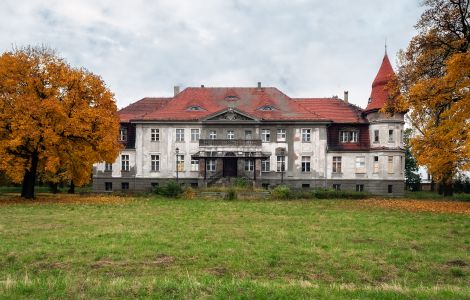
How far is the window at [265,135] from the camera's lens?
146ft

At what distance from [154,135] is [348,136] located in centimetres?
2097

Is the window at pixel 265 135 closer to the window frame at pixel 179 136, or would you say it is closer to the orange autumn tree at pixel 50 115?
the window frame at pixel 179 136

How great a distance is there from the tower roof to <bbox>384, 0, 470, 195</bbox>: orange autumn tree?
45.8 ft

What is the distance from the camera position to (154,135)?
45.0m

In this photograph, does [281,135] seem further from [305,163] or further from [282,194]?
[282,194]

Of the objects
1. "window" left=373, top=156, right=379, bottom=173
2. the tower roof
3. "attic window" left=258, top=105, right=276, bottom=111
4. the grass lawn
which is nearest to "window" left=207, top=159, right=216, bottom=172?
"attic window" left=258, top=105, right=276, bottom=111

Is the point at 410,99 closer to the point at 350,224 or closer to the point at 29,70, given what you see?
the point at 350,224

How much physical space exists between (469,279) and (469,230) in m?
7.43

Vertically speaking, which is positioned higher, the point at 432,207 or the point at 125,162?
the point at 125,162

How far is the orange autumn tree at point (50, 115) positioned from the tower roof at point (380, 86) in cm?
2719

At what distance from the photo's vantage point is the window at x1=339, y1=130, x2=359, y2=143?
4516 centimetres

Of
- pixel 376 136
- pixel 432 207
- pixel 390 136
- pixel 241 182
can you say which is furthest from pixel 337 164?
pixel 432 207

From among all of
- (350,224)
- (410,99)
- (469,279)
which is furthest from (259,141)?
(469,279)

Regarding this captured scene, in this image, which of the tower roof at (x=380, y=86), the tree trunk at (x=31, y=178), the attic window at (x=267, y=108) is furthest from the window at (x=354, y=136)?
the tree trunk at (x=31, y=178)
